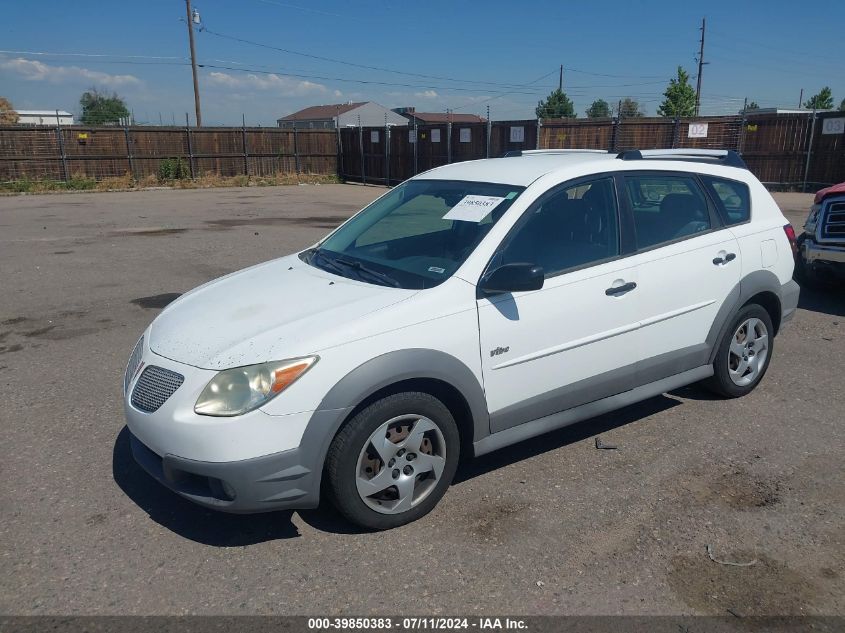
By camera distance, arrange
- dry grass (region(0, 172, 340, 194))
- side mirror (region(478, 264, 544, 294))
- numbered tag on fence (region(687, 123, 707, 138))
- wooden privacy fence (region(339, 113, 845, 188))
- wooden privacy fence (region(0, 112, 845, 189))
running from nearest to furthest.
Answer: side mirror (region(478, 264, 544, 294))
wooden privacy fence (region(339, 113, 845, 188))
wooden privacy fence (region(0, 112, 845, 189))
numbered tag on fence (region(687, 123, 707, 138))
dry grass (region(0, 172, 340, 194))

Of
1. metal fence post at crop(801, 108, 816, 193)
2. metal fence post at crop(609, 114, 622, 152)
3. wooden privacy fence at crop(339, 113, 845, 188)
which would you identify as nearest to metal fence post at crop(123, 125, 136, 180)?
wooden privacy fence at crop(339, 113, 845, 188)

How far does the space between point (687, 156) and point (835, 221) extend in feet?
11.6

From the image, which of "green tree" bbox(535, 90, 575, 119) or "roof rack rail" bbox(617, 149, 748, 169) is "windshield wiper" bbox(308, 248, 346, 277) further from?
"green tree" bbox(535, 90, 575, 119)

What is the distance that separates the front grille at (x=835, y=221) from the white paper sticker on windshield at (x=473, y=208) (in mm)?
5212

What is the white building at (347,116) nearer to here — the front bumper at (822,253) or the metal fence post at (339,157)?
the metal fence post at (339,157)

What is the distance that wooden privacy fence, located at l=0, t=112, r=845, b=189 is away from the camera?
70.9ft

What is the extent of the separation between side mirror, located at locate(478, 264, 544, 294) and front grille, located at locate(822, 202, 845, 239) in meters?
5.44

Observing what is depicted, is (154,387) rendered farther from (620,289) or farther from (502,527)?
(620,289)

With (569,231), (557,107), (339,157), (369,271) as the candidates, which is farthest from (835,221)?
(557,107)

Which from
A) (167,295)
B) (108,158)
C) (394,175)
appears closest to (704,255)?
(167,295)

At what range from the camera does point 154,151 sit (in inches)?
1144

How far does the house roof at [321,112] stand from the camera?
274ft

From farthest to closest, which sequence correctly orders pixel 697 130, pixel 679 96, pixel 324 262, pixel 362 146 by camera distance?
pixel 679 96 < pixel 362 146 < pixel 697 130 < pixel 324 262

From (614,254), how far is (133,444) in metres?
2.86
